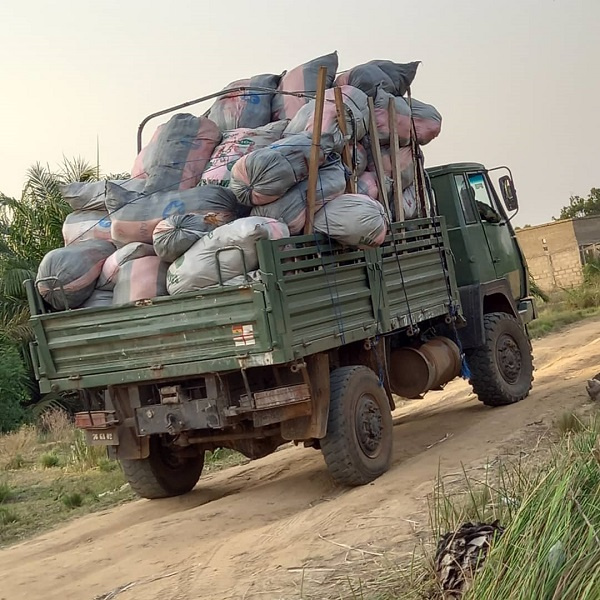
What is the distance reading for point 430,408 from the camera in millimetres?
10805

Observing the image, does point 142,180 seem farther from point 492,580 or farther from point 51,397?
point 51,397

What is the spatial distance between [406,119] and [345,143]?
116 cm

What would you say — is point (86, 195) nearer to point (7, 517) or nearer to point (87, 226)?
point (87, 226)

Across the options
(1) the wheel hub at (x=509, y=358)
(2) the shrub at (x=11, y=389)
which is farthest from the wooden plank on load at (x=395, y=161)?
(2) the shrub at (x=11, y=389)

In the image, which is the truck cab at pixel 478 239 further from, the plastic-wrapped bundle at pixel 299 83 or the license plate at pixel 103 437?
the license plate at pixel 103 437

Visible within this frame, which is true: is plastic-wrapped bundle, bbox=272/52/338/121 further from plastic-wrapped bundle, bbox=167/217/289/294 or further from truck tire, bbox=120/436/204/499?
truck tire, bbox=120/436/204/499

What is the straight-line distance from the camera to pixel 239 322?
19.5 feet

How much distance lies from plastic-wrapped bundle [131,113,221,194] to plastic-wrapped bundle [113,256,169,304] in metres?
0.63

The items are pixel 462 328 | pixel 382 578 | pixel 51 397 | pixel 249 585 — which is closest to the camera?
pixel 382 578

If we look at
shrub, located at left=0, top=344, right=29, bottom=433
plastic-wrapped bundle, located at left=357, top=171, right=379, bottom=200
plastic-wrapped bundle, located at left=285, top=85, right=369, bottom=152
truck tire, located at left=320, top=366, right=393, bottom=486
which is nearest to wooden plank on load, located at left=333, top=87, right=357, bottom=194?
plastic-wrapped bundle, located at left=285, top=85, right=369, bottom=152

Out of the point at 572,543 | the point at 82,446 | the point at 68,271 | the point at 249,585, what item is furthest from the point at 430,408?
the point at 572,543

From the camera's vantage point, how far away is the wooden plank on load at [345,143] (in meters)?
6.99

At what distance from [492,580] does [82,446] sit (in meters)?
8.13

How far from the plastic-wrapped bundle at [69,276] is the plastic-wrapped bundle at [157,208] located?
11.1 inches
